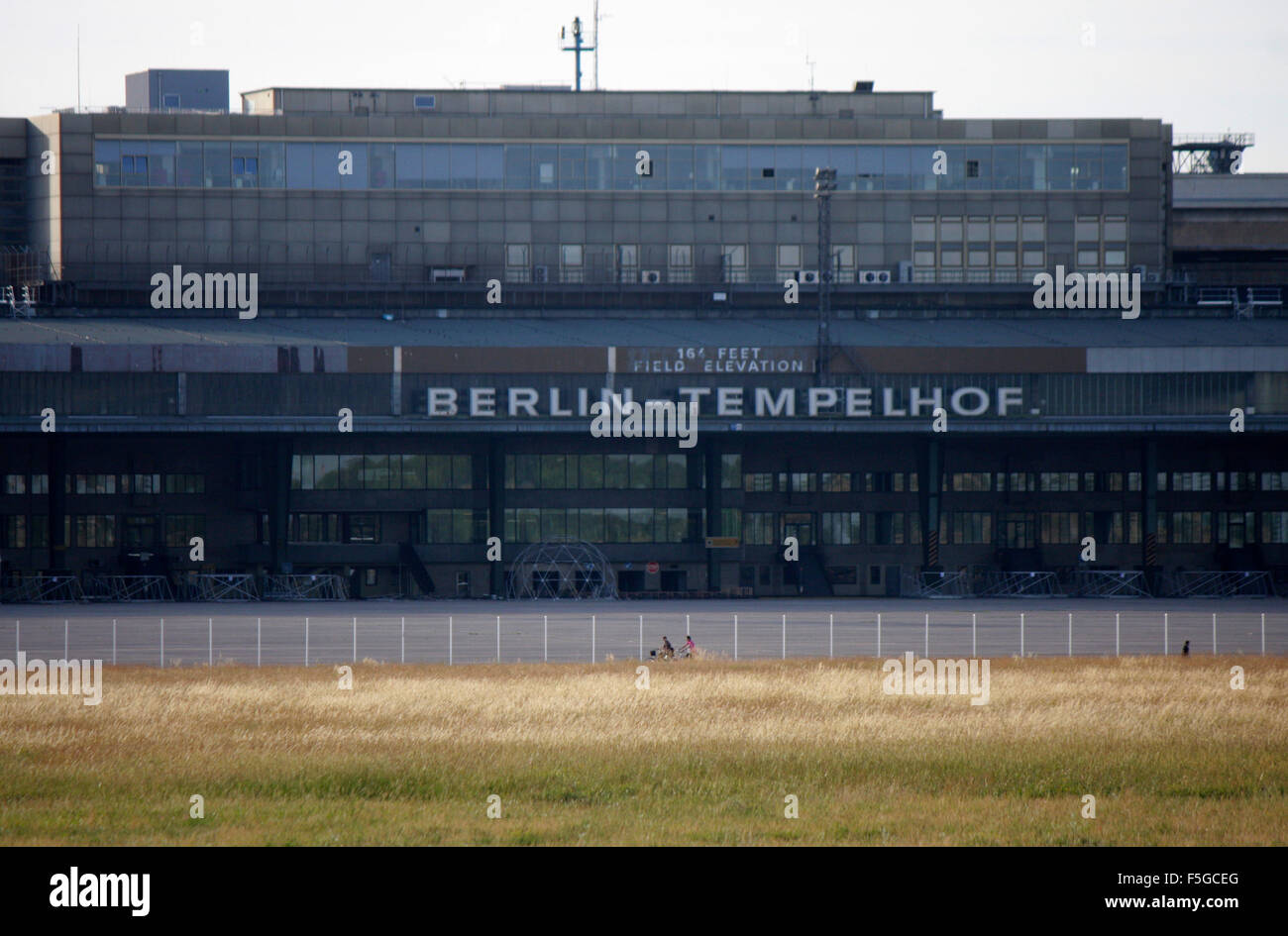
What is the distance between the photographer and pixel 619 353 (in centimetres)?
7481

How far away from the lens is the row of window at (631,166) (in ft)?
304

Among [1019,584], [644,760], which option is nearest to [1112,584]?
[1019,584]

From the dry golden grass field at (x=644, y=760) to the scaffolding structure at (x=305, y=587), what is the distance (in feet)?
109

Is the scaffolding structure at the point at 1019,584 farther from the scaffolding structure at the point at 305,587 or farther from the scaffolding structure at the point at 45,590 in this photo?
the scaffolding structure at the point at 45,590

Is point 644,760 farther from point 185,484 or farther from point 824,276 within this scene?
point 185,484

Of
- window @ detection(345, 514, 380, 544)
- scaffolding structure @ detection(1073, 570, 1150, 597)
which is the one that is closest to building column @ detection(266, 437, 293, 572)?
window @ detection(345, 514, 380, 544)

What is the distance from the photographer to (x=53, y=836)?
2127cm

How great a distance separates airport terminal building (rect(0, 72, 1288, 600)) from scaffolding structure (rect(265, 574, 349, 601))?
1.29 meters

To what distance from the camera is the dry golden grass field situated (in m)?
22.1

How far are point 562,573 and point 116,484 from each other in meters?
25.2

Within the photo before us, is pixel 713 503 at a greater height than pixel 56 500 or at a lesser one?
lesser

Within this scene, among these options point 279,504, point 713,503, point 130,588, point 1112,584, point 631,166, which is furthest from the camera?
point 631,166
